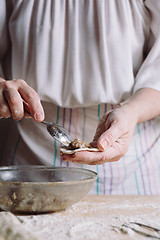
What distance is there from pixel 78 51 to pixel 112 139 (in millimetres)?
377

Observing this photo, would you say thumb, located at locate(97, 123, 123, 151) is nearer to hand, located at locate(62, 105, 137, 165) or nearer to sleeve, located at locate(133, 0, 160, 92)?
hand, located at locate(62, 105, 137, 165)

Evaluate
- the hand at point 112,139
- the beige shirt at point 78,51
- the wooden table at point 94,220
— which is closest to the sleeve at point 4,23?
the beige shirt at point 78,51

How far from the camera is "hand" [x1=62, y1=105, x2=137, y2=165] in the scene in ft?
2.53

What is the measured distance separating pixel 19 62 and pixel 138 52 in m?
0.43

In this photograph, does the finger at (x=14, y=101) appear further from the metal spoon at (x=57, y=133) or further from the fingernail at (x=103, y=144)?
the fingernail at (x=103, y=144)

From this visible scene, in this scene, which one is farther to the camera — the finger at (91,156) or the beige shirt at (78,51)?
the beige shirt at (78,51)

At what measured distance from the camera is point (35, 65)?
101 cm

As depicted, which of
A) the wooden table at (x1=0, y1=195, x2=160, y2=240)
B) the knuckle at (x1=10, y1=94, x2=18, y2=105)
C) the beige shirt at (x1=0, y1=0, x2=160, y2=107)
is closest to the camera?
the wooden table at (x1=0, y1=195, x2=160, y2=240)

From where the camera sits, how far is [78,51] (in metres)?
1.03

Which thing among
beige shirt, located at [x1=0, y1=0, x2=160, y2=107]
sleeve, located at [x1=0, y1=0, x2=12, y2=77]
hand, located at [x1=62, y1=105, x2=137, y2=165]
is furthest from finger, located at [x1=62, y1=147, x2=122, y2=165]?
sleeve, located at [x1=0, y1=0, x2=12, y2=77]

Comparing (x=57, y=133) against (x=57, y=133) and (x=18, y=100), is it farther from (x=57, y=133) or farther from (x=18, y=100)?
(x=18, y=100)

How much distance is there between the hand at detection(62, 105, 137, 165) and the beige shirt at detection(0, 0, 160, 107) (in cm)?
12

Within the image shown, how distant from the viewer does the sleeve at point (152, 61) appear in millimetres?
1021

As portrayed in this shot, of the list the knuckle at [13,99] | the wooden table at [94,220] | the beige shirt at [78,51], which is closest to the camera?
the wooden table at [94,220]
